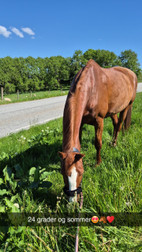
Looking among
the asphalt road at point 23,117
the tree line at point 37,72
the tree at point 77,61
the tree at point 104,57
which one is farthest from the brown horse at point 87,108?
the tree at point 104,57

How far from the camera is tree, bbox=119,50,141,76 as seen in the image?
212ft

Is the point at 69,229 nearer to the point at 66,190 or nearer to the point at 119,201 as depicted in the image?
the point at 66,190

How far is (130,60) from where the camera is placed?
65875mm

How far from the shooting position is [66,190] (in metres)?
1.51

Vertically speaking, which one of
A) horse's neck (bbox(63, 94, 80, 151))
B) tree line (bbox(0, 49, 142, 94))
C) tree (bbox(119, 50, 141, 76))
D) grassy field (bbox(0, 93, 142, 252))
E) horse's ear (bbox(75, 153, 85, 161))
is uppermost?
tree (bbox(119, 50, 141, 76))

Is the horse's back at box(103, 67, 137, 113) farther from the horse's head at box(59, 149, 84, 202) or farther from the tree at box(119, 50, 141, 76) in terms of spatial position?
the tree at box(119, 50, 141, 76)

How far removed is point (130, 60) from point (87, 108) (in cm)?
7535

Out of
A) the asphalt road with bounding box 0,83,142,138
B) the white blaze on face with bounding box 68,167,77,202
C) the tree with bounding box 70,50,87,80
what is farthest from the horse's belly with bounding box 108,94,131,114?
the tree with bounding box 70,50,87,80

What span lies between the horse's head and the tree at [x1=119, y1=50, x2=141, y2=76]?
73594 millimetres

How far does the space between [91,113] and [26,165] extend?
175 cm

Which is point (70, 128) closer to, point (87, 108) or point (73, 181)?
point (73, 181)

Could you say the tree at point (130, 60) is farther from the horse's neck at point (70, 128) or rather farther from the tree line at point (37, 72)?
the horse's neck at point (70, 128)

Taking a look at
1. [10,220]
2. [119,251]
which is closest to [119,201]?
[119,251]

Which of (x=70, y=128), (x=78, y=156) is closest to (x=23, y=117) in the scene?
(x=70, y=128)
